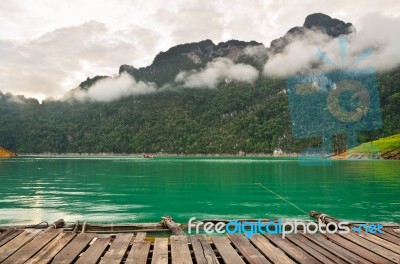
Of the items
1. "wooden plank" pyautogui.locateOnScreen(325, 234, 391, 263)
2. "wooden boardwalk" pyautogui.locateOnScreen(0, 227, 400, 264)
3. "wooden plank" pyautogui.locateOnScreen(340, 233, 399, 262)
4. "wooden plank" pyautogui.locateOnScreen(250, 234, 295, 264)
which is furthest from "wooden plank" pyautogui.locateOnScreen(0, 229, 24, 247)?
"wooden plank" pyautogui.locateOnScreen(340, 233, 399, 262)

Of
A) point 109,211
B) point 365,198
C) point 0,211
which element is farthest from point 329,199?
point 0,211

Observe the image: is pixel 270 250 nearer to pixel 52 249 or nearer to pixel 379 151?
pixel 52 249

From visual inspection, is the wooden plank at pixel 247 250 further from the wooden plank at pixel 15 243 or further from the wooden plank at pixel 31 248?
the wooden plank at pixel 15 243

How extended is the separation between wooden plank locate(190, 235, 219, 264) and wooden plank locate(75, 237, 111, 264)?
1666mm

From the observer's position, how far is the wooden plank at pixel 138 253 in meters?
6.22

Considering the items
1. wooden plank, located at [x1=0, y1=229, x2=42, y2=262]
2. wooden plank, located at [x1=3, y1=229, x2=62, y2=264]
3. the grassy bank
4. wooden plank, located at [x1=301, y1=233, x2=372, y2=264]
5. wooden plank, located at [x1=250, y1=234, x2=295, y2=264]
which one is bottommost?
wooden plank, located at [x1=0, y1=229, x2=42, y2=262]

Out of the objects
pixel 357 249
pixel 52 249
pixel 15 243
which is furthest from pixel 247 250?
pixel 15 243

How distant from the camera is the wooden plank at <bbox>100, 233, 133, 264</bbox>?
248 inches

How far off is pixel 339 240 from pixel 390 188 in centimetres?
3394

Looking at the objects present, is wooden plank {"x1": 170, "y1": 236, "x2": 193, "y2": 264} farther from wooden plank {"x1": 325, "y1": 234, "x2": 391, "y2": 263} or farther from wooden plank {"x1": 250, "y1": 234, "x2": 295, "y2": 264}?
wooden plank {"x1": 325, "y1": 234, "x2": 391, "y2": 263}

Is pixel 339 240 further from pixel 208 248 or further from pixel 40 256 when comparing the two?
pixel 40 256

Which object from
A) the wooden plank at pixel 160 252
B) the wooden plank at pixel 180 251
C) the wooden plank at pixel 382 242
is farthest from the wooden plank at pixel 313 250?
the wooden plank at pixel 160 252

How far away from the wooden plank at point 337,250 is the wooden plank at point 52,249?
4.90 m

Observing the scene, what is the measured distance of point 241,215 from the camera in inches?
894
